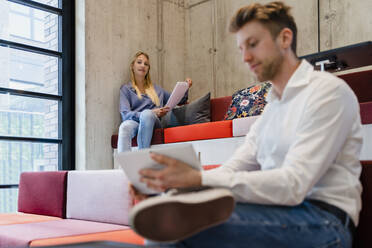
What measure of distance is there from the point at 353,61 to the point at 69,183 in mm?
2164

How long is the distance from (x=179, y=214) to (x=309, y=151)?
0.38 m

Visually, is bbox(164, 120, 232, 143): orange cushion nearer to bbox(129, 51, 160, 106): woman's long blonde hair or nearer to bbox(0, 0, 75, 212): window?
bbox(129, 51, 160, 106): woman's long blonde hair

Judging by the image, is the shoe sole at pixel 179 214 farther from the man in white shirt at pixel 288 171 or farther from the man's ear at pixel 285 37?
the man's ear at pixel 285 37

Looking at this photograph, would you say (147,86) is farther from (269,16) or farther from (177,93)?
(269,16)

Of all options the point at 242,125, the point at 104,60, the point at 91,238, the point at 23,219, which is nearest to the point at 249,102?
the point at 242,125

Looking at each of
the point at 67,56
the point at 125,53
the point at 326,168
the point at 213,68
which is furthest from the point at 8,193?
the point at 326,168

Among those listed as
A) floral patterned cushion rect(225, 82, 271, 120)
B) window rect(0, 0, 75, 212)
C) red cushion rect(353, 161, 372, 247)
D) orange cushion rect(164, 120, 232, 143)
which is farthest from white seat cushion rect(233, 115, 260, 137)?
window rect(0, 0, 75, 212)

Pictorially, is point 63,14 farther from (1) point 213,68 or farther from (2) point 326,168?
(2) point 326,168

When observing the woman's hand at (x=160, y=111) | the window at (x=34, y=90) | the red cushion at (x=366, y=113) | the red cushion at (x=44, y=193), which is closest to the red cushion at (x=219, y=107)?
the woman's hand at (x=160, y=111)

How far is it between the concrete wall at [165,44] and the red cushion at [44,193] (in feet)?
3.93

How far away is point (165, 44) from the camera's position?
500 cm

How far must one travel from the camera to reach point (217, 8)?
4.88 meters

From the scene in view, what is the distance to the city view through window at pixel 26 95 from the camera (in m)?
3.88

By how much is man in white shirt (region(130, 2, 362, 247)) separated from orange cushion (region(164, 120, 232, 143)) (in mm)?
2113
